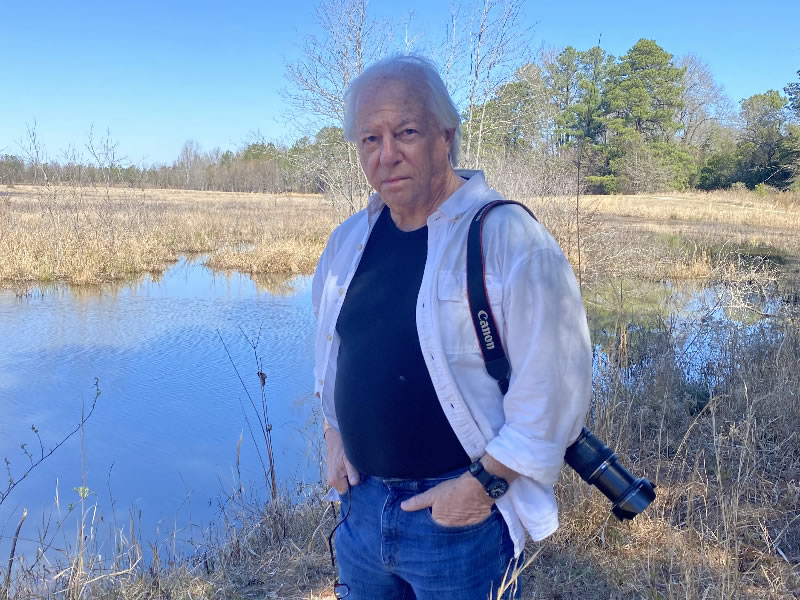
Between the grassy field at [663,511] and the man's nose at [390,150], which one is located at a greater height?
the man's nose at [390,150]

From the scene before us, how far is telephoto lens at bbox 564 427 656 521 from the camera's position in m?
1.46

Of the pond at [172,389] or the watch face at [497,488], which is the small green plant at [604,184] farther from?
the watch face at [497,488]

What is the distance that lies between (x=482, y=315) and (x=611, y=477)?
0.50 m

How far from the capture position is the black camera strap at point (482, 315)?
134 cm

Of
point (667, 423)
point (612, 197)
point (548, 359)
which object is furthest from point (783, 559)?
point (612, 197)

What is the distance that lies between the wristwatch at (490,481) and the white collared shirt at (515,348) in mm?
37

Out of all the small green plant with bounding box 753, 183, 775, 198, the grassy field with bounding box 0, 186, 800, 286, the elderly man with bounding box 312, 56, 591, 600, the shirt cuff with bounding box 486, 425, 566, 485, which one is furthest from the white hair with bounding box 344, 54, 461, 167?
the small green plant with bounding box 753, 183, 775, 198

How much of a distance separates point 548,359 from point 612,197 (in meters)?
33.9

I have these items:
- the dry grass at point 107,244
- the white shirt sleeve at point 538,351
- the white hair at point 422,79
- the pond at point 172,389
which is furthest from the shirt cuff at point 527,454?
the dry grass at point 107,244

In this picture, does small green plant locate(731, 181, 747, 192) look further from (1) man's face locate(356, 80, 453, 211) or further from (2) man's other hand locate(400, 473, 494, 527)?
(2) man's other hand locate(400, 473, 494, 527)

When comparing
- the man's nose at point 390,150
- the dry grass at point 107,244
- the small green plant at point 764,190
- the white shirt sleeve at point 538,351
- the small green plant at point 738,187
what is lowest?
the dry grass at point 107,244

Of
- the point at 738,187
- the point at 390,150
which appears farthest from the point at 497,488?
the point at 738,187

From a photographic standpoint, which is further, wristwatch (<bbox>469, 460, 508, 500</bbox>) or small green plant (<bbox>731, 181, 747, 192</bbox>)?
small green plant (<bbox>731, 181, 747, 192</bbox>)

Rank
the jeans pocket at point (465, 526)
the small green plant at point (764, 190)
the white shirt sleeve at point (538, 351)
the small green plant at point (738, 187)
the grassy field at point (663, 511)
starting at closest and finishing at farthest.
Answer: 1. the white shirt sleeve at point (538, 351)
2. the jeans pocket at point (465, 526)
3. the grassy field at point (663, 511)
4. the small green plant at point (764, 190)
5. the small green plant at point (738, 187)
